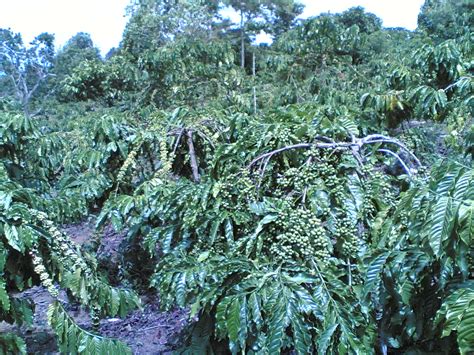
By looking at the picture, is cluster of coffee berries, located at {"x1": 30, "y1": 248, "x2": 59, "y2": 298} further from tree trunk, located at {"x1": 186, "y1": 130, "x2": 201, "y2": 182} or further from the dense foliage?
tree trunk, located at {"x1": 186, "y1": 130, "x2": 201, "y2": 182}

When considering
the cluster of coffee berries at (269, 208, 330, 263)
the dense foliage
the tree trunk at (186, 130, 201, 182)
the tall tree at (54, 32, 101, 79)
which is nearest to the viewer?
the dense foliage

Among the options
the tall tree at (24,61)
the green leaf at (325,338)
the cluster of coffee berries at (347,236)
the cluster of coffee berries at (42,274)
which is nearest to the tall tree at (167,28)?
the tall tree at (24,61)

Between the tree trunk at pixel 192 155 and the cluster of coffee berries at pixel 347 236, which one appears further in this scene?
the tree trunk at pixel 192 155

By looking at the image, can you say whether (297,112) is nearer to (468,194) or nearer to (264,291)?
(264,291)

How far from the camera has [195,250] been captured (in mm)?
2238

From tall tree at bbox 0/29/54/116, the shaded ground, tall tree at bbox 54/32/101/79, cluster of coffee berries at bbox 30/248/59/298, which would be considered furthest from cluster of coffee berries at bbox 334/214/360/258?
tall tree at bbox 54/32/101/79

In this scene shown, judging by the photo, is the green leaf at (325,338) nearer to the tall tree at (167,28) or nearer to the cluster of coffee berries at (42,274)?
the cluster of coffee berries at (42,274)

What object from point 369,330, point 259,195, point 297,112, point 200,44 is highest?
point 200,44

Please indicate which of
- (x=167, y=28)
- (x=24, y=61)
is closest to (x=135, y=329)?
(x=167, y=28)

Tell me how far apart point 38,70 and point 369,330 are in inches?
687

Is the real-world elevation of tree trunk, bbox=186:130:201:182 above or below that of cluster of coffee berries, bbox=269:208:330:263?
above

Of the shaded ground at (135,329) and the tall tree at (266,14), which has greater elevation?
the tall tree at (266,14)

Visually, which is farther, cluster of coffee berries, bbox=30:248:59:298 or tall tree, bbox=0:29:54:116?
tall tree, bbox=0:29:54:116

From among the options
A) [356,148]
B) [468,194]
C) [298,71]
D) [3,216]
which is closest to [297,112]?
[356,148]
